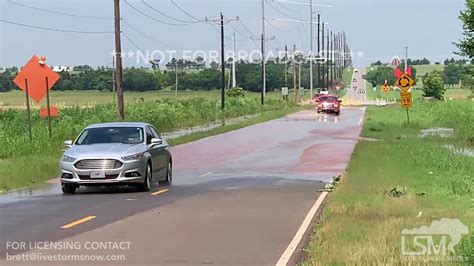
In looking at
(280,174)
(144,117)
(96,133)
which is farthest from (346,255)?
(144,117)

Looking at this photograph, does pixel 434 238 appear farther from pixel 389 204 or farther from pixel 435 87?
pixel 435 87

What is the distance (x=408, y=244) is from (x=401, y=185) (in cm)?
707

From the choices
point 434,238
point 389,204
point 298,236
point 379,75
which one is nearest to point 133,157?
point 389,204

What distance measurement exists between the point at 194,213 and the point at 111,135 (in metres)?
5.21

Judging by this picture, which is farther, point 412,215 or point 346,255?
point 412,215

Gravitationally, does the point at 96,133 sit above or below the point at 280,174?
above

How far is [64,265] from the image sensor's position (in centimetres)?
881

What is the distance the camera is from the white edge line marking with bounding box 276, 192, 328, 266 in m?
9.24

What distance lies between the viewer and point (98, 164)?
16.4 metres

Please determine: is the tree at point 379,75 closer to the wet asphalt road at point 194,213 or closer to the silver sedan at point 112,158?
the wet asphalt road at point 194,213

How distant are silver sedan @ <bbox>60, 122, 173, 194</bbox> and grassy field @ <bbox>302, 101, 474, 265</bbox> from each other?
421 cm

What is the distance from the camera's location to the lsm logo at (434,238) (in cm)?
898

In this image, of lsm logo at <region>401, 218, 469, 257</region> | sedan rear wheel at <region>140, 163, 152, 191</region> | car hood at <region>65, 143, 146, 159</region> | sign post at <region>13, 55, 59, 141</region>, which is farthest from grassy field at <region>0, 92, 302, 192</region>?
lsm logo at <region>401, 218, 469, 257</region>

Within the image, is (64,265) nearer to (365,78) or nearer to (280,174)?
(280,174)
